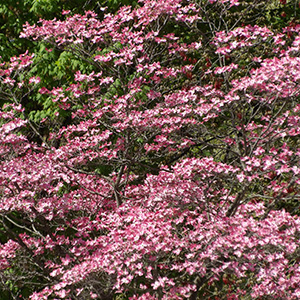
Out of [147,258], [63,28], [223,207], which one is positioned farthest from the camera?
[63,28]

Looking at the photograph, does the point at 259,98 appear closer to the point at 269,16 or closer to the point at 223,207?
the point at 223,207

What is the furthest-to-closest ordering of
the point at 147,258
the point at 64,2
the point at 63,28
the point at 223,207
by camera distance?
the point at 64,2
the point at 63,28
the point at 223,207
the point at 147,258

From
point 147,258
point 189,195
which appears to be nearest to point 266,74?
point 189,195

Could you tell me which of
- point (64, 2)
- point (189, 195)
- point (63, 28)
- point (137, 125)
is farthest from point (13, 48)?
point (189, 195)

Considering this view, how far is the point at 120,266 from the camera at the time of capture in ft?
14.7

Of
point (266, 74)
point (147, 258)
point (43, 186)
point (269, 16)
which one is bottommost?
point (269, 16)

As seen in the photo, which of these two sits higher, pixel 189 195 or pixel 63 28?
pixel 63 28

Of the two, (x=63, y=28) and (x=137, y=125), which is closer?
(x=137, y=125)

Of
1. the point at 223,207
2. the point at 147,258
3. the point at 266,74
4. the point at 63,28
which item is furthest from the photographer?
the point at 63,28

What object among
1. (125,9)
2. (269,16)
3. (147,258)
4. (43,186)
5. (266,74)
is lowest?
(269,16)

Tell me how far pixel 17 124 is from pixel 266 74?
304cm

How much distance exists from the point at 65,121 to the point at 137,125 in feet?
14.0

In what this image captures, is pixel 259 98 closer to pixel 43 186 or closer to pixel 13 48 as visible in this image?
pixel 43 186

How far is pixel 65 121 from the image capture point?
9.34 metres
